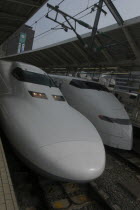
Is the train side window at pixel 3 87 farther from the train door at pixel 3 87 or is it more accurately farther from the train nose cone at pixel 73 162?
the train nose cone at pixel 73 162

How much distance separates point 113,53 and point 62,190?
8360 mm

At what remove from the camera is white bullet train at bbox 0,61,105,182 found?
3.28 m

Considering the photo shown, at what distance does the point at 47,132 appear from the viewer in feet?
12.2

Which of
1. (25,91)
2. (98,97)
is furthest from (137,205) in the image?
(98,97)

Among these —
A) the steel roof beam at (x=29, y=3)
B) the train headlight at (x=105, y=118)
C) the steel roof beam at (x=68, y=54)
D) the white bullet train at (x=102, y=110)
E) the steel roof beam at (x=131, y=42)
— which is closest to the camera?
the white bullet train at (x=102, y=110)

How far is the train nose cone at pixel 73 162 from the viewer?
10.6 ft

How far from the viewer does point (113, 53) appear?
10914 millimetres

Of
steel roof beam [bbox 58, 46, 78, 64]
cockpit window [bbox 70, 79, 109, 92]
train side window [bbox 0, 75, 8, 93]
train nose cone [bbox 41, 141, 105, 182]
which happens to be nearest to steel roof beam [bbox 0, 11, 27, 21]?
cockpit window [bbox 70, 79, 109, 92]

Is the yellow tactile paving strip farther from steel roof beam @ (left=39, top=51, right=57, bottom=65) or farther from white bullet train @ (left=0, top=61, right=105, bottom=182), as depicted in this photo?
steel roof beam @ (left=39, top=51, right=57, bottom=65)

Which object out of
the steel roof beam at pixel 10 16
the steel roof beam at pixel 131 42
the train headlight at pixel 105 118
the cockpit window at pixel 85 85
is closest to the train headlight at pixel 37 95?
the train headlight at pixel 105 118

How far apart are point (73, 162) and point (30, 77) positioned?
3.06m

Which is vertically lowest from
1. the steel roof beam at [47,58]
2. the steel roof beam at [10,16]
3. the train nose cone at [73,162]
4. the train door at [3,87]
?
the train nose cone at [73,162]

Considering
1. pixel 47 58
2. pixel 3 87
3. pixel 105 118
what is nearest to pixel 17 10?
pixel 3 87

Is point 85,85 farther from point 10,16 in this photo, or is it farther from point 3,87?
point 10,16
